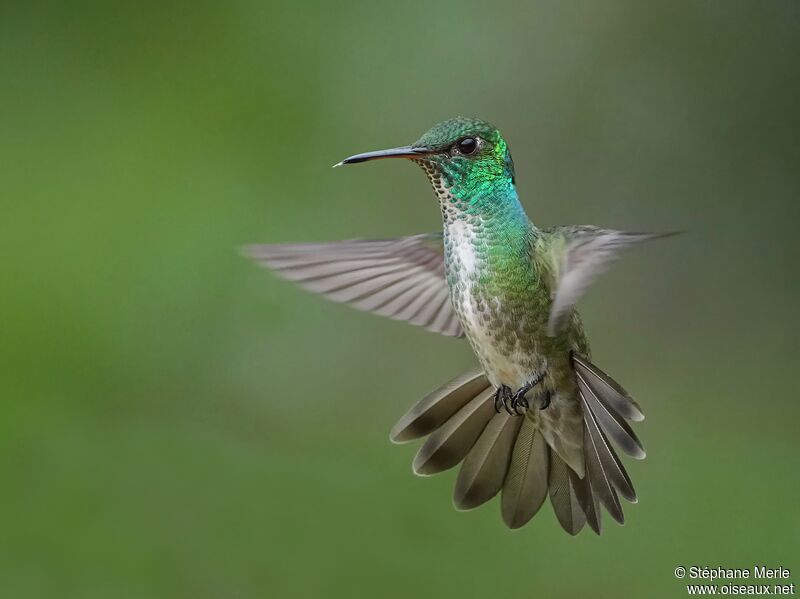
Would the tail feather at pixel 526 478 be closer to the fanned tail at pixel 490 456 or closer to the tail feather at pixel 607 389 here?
the fanned tail at pixel 490 456

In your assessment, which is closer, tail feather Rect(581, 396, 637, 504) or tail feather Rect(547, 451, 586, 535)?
tail feather Rect(581, 396, 637, 504)

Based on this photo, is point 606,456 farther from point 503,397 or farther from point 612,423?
point 503,397

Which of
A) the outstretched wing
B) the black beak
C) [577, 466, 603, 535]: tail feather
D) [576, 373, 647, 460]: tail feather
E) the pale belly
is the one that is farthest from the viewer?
[577, 466, 603, 535]: tail feather

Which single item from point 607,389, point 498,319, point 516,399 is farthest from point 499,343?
point 607,389

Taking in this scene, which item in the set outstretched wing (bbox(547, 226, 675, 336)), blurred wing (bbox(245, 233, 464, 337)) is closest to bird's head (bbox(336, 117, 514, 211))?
outstretched wing (bbox(547, 226, 675, 336))

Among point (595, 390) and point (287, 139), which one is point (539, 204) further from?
point (595, 390)

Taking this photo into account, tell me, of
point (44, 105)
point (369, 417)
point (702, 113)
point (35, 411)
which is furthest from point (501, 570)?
point (44, 105)

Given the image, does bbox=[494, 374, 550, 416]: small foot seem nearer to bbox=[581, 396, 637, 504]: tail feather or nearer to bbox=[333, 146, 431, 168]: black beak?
bbox=[581, 396, 637, 504]: tail feather

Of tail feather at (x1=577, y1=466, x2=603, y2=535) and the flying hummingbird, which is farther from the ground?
the flying hummingbird

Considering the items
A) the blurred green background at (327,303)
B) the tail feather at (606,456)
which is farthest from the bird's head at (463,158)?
the blurred green background at (327,303)
